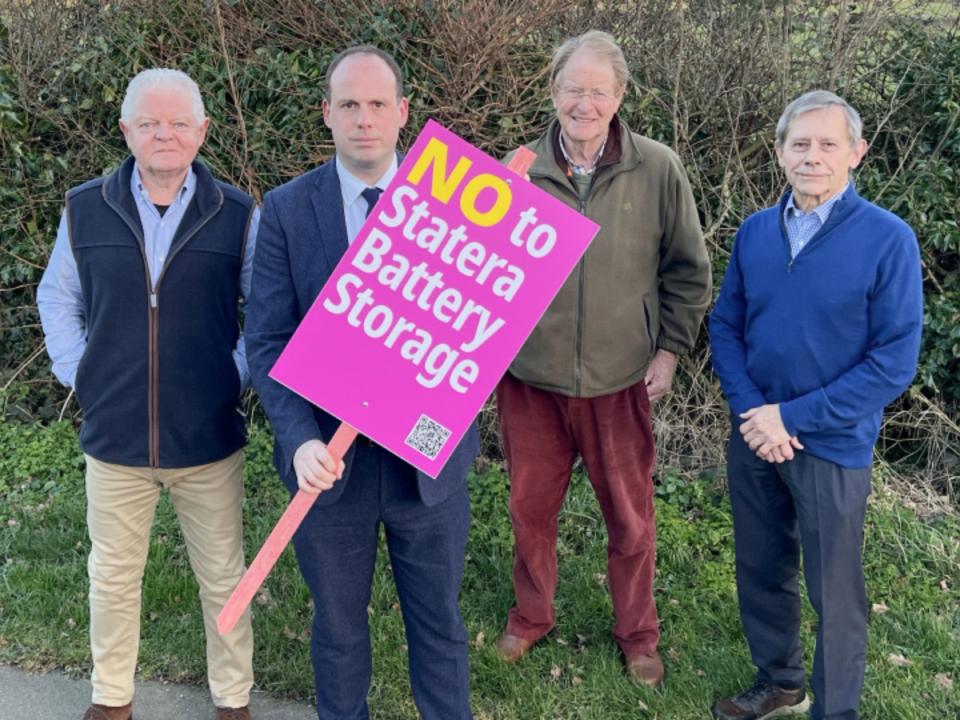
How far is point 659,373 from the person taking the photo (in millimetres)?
3650

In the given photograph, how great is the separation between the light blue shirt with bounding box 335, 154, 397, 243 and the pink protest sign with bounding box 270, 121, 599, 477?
0.76 ft

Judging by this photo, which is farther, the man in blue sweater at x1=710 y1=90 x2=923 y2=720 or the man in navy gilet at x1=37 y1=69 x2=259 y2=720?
the man in navy gilet at x1=37 y1=69 x2=259 y2=720

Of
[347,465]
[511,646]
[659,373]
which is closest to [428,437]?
[347,465]

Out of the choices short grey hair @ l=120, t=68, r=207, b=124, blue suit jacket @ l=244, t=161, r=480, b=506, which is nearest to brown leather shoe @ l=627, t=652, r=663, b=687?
blue suit jacket @ l=244, t=161, r=480, b=506

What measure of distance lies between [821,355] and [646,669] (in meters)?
1.47

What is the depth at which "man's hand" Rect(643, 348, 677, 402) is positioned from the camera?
365cm

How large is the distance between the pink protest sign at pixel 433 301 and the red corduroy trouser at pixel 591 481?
976 millimetres

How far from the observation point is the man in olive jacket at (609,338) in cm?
340

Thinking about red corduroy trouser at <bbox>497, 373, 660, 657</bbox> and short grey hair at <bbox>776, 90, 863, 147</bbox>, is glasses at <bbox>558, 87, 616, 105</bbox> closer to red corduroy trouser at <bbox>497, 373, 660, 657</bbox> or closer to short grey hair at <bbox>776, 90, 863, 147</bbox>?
short grey hair at <bbox>776, 90, 863, 147</bbox>

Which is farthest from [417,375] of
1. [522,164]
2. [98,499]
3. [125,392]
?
[98,499]

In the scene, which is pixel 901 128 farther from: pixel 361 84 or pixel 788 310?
pixel 361 84

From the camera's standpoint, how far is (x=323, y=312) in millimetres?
2660

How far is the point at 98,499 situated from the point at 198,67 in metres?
3.26

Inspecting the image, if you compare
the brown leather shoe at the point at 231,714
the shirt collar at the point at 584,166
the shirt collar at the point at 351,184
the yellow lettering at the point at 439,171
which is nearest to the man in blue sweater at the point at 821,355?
the shirt collar at the point at 584,166
